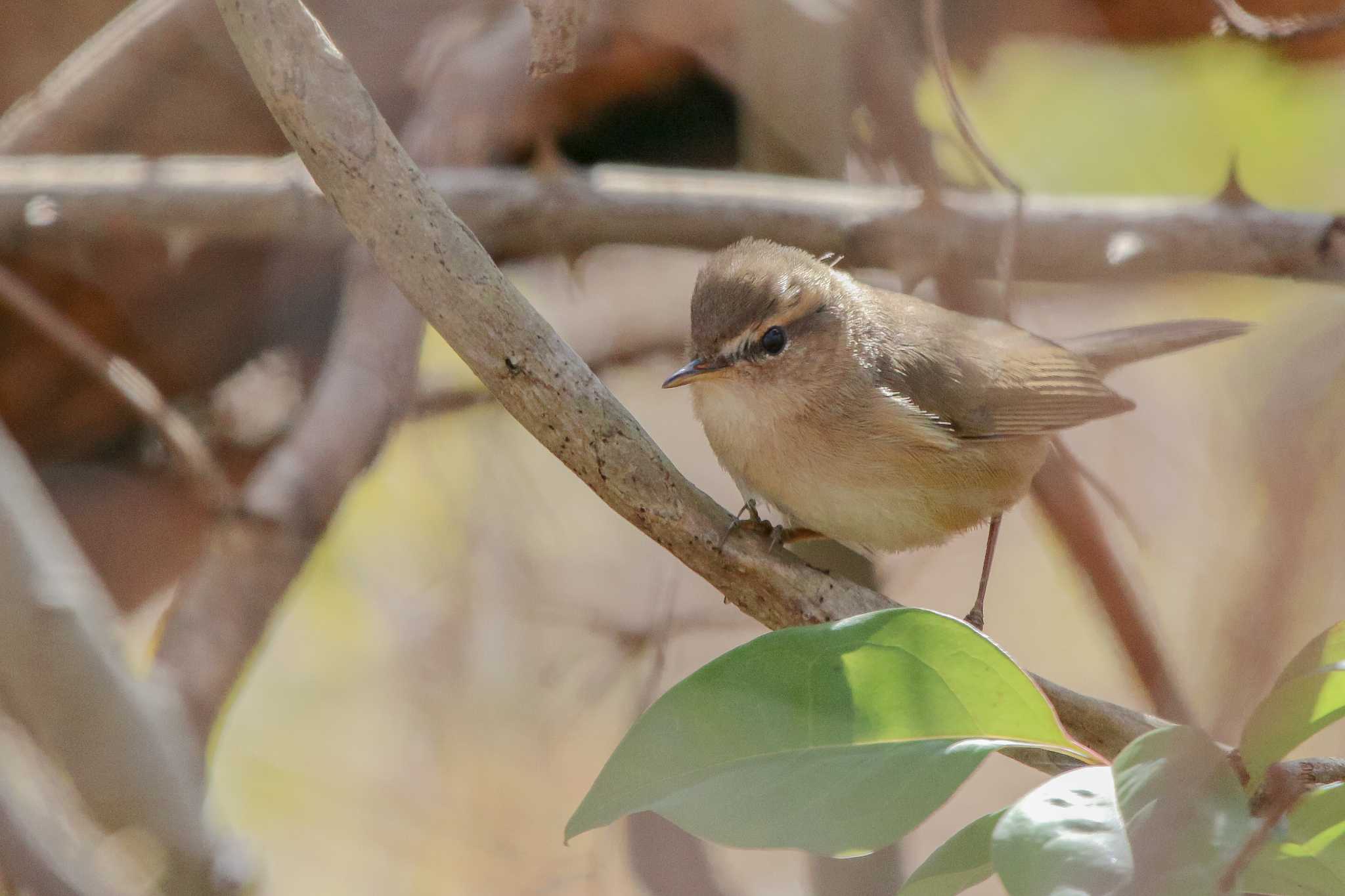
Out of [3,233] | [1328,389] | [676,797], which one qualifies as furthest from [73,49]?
[1328,389]

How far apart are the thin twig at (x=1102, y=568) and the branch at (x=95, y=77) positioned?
2928mm

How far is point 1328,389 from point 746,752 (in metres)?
2.39

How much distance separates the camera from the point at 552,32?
1649mm

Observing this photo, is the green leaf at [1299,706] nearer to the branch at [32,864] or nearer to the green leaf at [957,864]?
the green leaf at [957,864]

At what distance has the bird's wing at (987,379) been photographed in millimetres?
2932

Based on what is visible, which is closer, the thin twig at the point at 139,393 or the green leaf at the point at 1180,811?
the green leaf at the point at 1180,811

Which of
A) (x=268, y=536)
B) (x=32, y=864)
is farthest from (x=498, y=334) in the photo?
(x=268, y=536)

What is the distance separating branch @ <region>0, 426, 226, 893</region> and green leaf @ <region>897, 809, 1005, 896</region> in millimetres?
1419

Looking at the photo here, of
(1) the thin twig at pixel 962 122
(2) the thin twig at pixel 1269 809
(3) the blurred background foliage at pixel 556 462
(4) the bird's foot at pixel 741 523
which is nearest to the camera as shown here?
(2) the thin twig at pixel 1269 809

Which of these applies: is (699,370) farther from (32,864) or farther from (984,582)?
(32,864)

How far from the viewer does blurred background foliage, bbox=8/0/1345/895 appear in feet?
12.6

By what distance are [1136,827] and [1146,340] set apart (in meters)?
2.32

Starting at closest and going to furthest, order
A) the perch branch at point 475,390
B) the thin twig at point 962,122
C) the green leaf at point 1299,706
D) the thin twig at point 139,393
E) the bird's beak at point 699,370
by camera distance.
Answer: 1. the green leaf at point 1299,706
2. the bird's beak at point 699,370
3. the thin twig at point 962,122
4. the thin twig at point 139,393
5. the perch branch at point 475,390

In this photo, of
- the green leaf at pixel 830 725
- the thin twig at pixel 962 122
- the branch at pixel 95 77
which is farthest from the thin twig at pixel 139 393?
the thin twig at pixel 962 122
